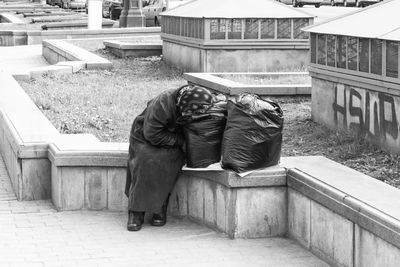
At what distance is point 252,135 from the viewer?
7531 millimetres

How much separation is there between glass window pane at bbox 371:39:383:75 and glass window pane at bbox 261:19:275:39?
308 inches

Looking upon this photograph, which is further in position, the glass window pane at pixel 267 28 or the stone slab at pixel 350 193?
the glass window pane at pixel 267 28

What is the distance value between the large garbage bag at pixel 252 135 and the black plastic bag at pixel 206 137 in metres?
0.21

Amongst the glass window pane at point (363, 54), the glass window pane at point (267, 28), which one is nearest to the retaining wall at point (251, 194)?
the glass window pane at point (363, 54)

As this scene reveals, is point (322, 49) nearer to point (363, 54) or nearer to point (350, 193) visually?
point (363, 54)

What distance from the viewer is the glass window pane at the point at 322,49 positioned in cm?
1153

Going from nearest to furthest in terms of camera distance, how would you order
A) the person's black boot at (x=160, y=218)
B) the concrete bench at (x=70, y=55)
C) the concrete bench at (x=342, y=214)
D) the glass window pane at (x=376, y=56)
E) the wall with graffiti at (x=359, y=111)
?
the concrete bench at (x=342, y=214) < the person's black boot at (x=160, y=218) < the wall with graffiti at (x=359, y=111) < the glass window pane at (x=376, y=56) < the concrete bench at (x=70, y=55)

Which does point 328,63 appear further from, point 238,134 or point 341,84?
point 238,134

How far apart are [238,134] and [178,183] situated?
3.27ft

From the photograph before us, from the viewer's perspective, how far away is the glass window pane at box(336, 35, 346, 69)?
1088cm

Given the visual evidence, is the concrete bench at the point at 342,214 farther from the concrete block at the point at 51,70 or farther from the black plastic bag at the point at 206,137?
the concrete block at the point at 51,70

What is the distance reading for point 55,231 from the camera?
8.01 metres

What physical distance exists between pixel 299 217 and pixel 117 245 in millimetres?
1367

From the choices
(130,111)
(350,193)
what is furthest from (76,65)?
(350,193)
